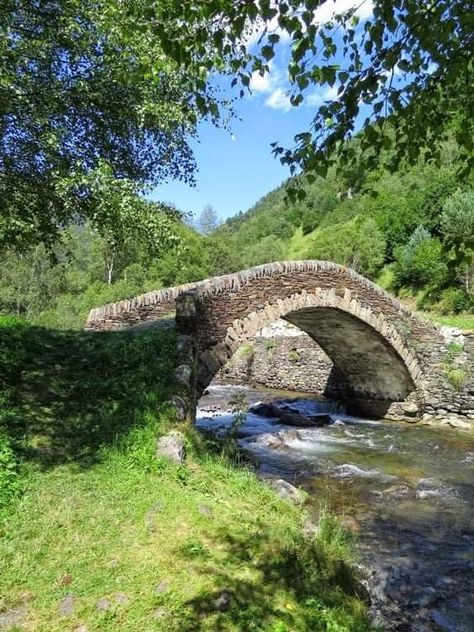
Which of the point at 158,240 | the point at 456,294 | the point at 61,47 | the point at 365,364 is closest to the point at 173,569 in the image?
the point at 158,240

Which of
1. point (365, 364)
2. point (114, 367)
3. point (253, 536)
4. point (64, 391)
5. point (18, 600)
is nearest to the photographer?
point (18, 600)

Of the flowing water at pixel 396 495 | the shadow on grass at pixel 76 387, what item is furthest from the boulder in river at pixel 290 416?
the shadow on grass at pixel 76 387

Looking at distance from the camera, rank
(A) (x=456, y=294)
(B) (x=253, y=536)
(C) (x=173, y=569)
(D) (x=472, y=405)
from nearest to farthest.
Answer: (C) (x=173, y=569) → (B) (x=253, y=536) → (D) (x=472, y=405) → (A) (x=456, y=294)

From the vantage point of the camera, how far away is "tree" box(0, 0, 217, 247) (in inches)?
317

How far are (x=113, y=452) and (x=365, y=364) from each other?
1435 cm

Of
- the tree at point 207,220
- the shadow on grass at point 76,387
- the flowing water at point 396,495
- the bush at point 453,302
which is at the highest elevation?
the tree at point 207,220

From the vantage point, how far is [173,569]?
14.8ft

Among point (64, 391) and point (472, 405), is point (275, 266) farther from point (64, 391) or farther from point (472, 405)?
point (472, 405)

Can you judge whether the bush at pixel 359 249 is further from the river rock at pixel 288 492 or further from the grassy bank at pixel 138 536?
the grassy bank at pixel 138 536

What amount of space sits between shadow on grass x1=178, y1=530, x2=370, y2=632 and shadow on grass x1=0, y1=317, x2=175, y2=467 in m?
2.28

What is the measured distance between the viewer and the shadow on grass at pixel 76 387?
6527 mm

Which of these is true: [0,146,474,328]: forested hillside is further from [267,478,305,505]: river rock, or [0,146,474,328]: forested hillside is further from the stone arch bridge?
[267,478,305,505]: river rock

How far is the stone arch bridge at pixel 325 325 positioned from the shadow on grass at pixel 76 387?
2.28 feet

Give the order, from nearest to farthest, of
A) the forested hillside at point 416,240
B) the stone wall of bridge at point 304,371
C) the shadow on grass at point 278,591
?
1. the shadow on grass at point 278,591
2. the stone wall of bridge at point 304,371
3. the forested hillside at point 416,240
